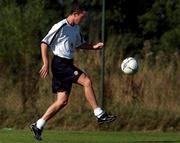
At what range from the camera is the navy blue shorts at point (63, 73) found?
39.3 feet

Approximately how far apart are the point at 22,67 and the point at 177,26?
19843mm

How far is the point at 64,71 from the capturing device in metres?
12.0

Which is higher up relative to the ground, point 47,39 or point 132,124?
point 47,39

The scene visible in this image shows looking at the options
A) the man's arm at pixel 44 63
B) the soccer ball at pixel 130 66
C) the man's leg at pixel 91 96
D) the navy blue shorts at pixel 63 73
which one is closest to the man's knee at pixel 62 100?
the navy blue shorts at pixel 63 73

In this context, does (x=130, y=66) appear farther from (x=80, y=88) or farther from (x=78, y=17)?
(x=80, y=88)

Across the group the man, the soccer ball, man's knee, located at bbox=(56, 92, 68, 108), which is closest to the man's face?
the man

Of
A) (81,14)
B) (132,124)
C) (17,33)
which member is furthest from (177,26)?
(81,14)

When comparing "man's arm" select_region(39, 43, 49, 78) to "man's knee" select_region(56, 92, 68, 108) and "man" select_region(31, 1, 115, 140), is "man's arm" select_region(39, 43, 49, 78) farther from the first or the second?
"man's knee" select_region(56, 92, 68, 108)

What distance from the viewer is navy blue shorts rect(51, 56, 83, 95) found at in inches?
472

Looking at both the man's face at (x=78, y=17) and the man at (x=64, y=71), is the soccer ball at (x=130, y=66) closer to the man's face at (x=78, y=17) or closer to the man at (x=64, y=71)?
the man at (x=64, y=71)

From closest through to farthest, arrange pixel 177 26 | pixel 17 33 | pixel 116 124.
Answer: pixel 116 124
pixel 17 33
pixel 177 26

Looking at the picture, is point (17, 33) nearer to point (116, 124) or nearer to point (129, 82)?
point (129, 82)

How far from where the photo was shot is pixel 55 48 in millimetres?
12047

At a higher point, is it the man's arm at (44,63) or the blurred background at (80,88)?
the man's arm at (44,63)
